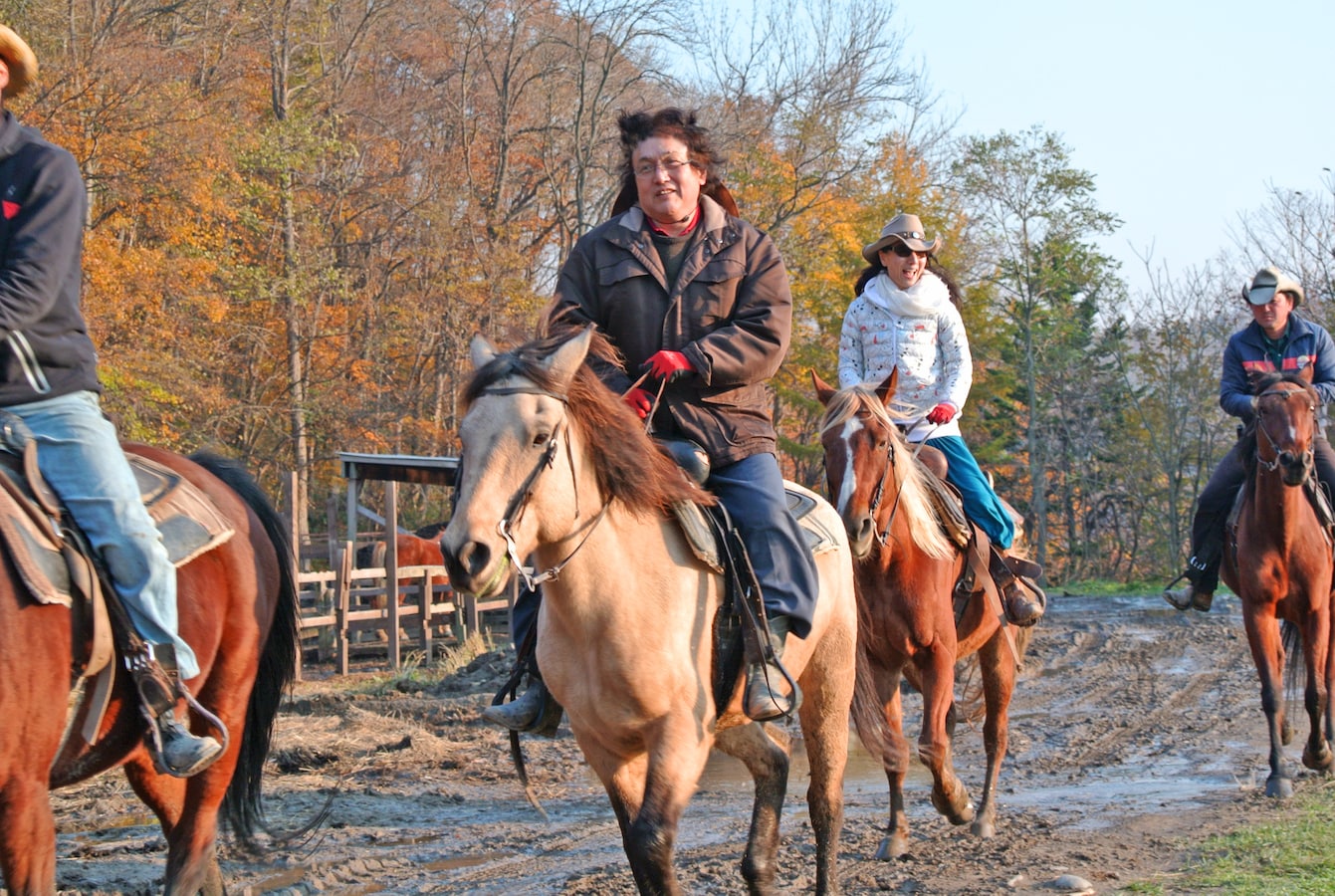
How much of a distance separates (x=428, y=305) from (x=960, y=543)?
25.3 m

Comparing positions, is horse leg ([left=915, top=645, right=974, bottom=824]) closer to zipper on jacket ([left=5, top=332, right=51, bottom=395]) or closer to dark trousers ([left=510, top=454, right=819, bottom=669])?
dark trousers ([left=510, top=454, right=819, bottom=669])

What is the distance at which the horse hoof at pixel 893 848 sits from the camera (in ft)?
22.5

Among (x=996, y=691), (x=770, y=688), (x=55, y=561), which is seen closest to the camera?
(x=55, y=561)

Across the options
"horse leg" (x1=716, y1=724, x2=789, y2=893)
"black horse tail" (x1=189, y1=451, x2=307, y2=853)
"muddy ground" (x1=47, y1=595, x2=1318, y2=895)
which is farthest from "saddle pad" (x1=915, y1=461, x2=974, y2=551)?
"black horse tail" (x1=189, y1=451, x2=307, y2=853)

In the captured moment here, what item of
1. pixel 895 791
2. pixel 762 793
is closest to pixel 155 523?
pixel 762 793

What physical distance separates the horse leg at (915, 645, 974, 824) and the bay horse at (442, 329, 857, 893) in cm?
217

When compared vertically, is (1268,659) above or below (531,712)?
below

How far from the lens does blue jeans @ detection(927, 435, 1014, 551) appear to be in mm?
8086

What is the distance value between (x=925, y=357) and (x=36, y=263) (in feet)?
17.3

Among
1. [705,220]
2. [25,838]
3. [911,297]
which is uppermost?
[705,220]

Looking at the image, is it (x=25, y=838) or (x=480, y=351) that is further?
(x=480, y=351)

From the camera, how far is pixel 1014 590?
26.9 ft

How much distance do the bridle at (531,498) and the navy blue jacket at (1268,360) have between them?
6.47m

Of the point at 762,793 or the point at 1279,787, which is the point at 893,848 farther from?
the point at 1279,787
